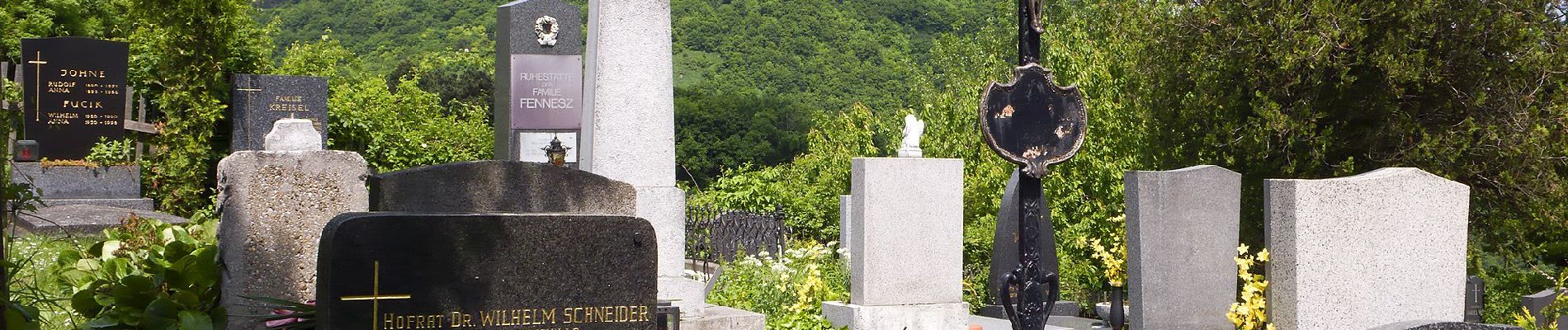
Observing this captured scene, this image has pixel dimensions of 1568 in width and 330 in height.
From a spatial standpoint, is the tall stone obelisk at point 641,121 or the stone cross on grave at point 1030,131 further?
the tall stone obelisk at point 641,121

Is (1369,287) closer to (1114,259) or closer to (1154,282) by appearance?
(1154,282)

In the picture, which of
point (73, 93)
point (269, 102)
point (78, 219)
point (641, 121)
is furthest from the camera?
point (269, 102)

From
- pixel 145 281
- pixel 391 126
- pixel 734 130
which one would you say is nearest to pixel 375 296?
pixel 145 281

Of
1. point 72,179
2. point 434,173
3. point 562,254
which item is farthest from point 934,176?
point 72,179

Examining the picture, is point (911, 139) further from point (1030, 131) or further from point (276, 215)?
point (276, 215)

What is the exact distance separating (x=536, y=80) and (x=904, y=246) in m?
7.28

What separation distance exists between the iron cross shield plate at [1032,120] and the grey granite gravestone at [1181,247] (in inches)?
135

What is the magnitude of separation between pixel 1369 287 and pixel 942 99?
16.7m

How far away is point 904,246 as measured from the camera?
10633mm

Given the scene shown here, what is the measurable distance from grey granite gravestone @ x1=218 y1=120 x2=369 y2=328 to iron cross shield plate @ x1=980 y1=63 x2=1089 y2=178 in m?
3.17

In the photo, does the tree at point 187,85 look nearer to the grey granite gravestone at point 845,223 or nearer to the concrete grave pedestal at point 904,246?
the grey granite gravestone at point 845,223

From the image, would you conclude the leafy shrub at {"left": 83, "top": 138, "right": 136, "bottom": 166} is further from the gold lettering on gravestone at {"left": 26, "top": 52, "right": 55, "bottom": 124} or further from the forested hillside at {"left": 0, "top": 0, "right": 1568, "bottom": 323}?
the gold lettering on gravestone at {"left": 26, "top": 52, "right": 55, "bottom": 124}

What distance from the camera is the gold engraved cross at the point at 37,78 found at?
59.5 feet

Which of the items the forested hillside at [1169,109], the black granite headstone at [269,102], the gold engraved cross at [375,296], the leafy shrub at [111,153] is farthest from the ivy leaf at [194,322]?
the leafy shrub at [111,153]
